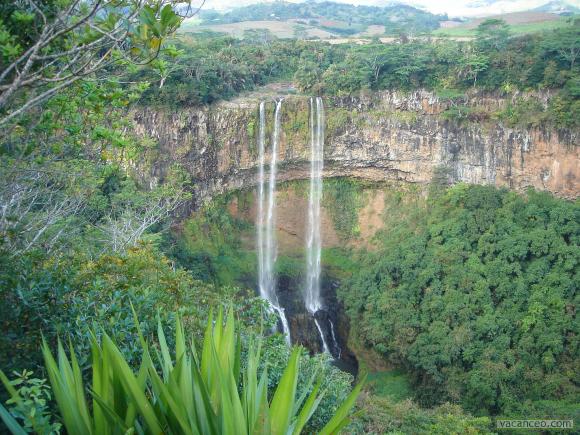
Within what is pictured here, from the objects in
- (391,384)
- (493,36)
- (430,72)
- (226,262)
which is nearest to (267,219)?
(226,262)

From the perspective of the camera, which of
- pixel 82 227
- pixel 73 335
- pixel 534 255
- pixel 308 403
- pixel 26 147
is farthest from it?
pixel 534 255

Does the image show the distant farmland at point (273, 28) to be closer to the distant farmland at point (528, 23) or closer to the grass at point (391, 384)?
the distant farmland at point (528, 23)

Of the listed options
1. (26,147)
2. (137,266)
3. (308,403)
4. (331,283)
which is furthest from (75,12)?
(331,283)

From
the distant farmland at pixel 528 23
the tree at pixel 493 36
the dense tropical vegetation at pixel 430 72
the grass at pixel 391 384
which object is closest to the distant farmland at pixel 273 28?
the distant farmland at pixel 528 23

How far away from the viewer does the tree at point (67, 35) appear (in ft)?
9.62

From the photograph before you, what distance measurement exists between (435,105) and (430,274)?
6452 millimetres

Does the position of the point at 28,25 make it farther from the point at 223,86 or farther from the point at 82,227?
the point at 223,86

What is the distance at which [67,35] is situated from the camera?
385 cm

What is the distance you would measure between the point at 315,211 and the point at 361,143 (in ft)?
10.4

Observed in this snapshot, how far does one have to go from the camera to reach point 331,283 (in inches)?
813

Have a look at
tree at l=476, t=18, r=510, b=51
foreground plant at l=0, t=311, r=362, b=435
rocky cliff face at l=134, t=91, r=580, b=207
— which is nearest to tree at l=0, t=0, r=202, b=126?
foreground plant at l=0, t=311, r=362, b=435

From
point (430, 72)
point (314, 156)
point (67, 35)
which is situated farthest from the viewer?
point (314, 156)

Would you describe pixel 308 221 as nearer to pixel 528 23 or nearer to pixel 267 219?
pixel 267 219

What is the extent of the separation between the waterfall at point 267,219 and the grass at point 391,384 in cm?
526
